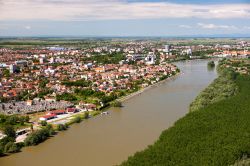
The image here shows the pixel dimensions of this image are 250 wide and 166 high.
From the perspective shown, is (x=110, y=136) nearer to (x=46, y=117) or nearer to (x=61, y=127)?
(x=61, y=127)

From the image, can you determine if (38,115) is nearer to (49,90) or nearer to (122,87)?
(49,90)

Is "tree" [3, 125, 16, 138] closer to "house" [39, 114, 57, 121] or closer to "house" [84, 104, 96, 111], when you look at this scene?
"house" [39, 114, 57, 121]

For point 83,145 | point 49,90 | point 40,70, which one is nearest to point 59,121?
point 83,145

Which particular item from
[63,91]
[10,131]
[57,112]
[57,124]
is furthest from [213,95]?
[10,131]

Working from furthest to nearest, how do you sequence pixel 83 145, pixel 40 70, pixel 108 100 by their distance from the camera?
pixel 40 70
pixel 108 100
pixel 83 145

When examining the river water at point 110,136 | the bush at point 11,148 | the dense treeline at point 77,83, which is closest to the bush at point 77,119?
the river water at point 110,136
